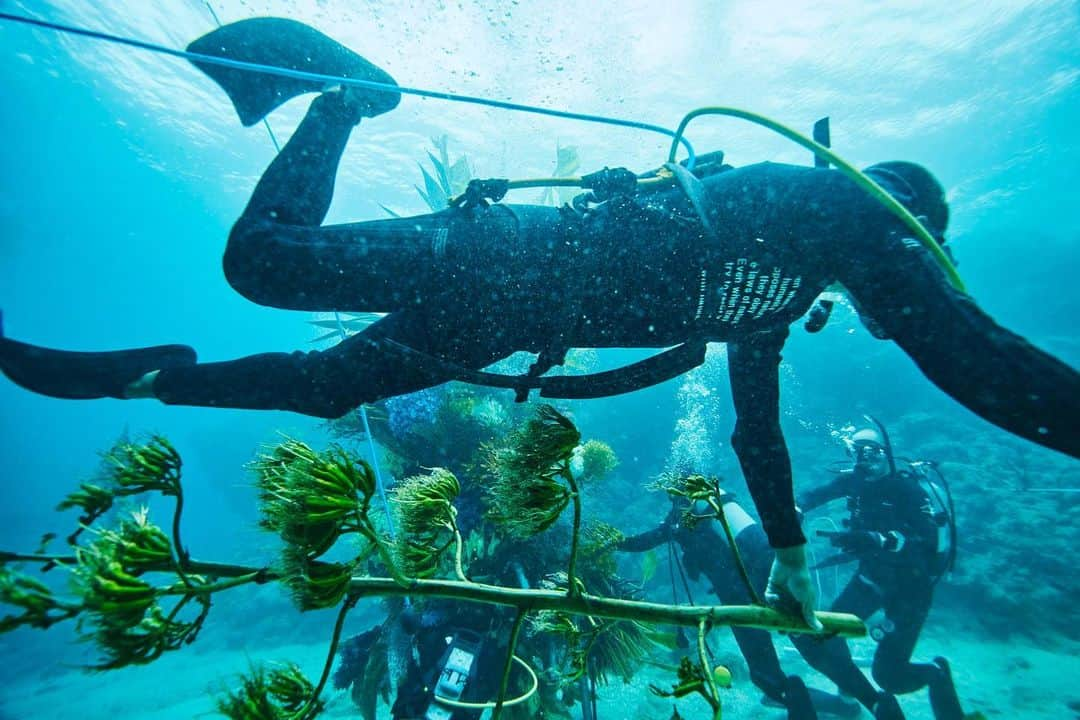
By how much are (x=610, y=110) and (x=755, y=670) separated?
62.5 ft

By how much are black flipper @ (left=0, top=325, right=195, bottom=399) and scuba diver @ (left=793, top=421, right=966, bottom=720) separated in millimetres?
7941

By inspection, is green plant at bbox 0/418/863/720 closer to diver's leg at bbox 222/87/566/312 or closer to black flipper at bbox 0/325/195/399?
diver's leg at bbox 222/87/566/312

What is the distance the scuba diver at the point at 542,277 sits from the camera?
2543mm

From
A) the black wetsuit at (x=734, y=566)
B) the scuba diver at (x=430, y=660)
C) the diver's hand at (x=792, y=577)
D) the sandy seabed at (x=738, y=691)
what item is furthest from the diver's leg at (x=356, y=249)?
the black wetsuit at (x=734, y=566)

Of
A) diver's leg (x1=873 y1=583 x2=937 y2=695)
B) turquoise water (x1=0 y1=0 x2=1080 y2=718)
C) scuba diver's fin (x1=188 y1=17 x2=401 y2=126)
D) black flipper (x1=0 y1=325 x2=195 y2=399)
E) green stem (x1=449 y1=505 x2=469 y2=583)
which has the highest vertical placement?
turquoise water (x1=0 y1=0 x2=1080 y2=718)

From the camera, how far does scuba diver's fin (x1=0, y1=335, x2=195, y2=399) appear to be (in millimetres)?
2830

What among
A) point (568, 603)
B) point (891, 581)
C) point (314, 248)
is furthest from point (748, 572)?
point (314, 248)

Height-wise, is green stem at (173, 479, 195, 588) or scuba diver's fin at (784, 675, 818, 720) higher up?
green stem at (173, 479, 195, 588)

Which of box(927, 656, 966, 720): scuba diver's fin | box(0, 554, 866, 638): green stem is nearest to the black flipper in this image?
box(0, 554, 866, 638): green stem

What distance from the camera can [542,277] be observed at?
2.71 metres

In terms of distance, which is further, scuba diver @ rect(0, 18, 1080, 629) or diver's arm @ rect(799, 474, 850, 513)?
diver's arm @ rect(799, 474, 850, 513)

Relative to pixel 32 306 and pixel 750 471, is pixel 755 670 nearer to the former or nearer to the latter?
pixel 750 471

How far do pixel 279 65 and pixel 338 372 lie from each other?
2.15m

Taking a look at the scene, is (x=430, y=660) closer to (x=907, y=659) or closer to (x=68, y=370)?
(x=68, y=370)
